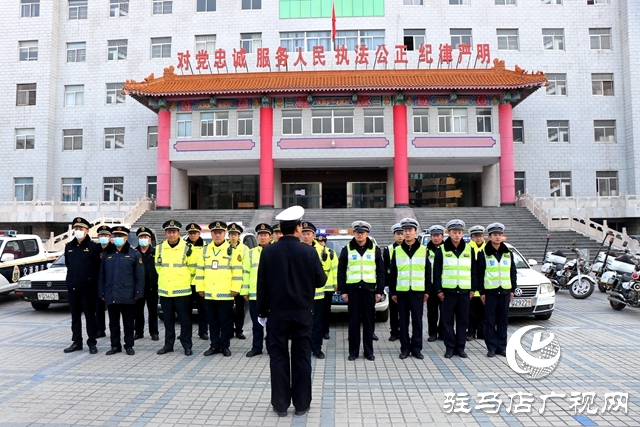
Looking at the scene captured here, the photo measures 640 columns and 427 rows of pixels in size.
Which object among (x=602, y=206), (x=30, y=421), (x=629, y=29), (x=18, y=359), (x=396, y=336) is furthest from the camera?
(x=629, y=29)

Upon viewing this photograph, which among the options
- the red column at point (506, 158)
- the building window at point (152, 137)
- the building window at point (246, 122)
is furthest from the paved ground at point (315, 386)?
the building window at point (152, 137)

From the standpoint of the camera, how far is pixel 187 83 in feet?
82.5

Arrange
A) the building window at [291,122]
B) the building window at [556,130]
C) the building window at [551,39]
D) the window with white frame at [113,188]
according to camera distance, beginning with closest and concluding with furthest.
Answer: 1. the building window at [291,122]
2. the building window at [556,130]
3. the building window at [551,39]
4. the window with white frame at [113,188]

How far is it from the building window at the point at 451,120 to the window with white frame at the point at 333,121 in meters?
5.09

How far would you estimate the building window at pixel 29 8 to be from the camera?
29266mm

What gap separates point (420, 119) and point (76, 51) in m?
23.5

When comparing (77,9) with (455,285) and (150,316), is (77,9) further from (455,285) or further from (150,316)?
(455,285)

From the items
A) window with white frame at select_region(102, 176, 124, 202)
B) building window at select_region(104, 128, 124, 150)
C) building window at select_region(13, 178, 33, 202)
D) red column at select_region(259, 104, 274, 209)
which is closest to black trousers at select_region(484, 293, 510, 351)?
red column at select_region(259, 104, 274, 209)

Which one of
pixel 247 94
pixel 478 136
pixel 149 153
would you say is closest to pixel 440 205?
pixel 478 136

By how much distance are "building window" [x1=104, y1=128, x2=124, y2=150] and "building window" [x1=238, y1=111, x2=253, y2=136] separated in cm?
910

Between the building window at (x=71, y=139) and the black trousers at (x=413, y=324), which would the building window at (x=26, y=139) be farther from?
the black trousers at (x=413, y=324)

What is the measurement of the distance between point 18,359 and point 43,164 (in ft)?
A: 88.1

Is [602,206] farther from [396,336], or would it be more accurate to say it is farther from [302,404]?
[302,404]

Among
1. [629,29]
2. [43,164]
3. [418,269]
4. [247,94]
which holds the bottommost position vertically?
[418,269]
